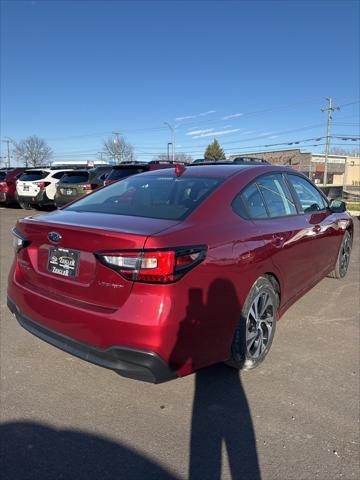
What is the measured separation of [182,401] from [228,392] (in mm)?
360

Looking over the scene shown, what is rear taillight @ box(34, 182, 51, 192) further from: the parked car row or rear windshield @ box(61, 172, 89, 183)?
rear windshield @ box(61, 172, 89, 183)

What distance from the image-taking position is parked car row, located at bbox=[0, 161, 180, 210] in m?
12.4

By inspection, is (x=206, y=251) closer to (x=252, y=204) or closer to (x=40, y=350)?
(x=252, y=204)

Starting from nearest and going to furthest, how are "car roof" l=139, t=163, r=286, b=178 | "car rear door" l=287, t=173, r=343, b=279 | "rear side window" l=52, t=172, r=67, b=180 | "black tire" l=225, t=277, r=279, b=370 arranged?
"black tire" l=225, t=277, r=279, b=370 → "car roof" l=139, t=163, r=286, b=178 → "car rear door" l=287, t=173, r=343, b=279 → "rear side window" l=52, t=172, r=67, b=180

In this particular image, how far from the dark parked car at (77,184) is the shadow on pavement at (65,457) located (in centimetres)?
1085

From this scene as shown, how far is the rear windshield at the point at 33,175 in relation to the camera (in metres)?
14.9

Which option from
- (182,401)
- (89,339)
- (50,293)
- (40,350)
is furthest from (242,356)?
(40,350)

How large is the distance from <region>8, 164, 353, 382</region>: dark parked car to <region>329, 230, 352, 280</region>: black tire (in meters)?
2.12

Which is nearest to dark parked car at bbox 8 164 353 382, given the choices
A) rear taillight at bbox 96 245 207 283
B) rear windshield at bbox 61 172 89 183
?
rear taillight at bbox 96 245 207 283

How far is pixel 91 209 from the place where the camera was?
3.22 metres

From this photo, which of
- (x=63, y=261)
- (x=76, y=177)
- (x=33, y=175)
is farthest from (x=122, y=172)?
(x=63, y=261)

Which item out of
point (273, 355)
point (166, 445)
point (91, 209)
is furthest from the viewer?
point (273, 355)

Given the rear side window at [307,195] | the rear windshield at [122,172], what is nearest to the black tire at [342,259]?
the rear side window at [307,195]

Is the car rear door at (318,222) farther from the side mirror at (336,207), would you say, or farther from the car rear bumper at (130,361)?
the car rear bumper at (130,361)
